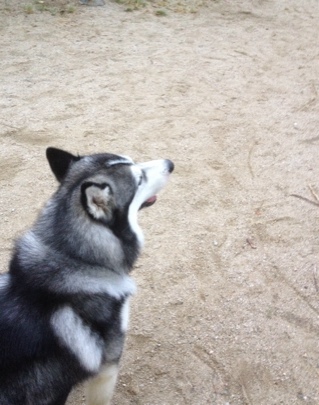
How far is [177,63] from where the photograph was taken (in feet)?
22.1

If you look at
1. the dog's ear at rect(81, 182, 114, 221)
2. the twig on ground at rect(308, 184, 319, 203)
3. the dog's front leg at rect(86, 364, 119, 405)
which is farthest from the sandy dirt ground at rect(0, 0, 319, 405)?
A: the dog's ear at rect(81, 182, 114, 221)

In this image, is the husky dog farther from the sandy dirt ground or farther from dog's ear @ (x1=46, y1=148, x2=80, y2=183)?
the sandy dirt ground

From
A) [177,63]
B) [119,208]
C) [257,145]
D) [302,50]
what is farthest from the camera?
[302,50]

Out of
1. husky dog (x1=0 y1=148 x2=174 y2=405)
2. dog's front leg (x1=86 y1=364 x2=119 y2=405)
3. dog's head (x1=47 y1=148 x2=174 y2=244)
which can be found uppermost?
dog's head (x1=47 y1=148 x2=174 y2=244)

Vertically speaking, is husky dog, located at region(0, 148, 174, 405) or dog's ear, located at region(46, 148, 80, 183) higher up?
dog's ear, located at region(46, 148, 80, 183)

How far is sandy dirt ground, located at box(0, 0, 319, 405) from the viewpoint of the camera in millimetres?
3283

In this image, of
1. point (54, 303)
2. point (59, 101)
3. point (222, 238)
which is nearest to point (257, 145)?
point (222, 238)

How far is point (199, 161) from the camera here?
4.95 metres

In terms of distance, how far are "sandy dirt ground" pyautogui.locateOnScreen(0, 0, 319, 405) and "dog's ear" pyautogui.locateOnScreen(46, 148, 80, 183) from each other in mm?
1250

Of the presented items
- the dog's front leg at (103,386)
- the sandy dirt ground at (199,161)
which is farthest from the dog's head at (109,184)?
the sandy dirt ground at (199,161)

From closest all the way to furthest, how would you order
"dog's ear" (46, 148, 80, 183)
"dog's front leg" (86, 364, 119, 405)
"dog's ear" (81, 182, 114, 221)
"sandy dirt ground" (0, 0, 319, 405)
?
"dog's ear" (81, 182, 114, 221) < "dog's front leg" (86, 364, 119, 405) < "dog's ear" (46, 148, 80, 183) < "sandy dirt ground" (0, 0, 319, 405)

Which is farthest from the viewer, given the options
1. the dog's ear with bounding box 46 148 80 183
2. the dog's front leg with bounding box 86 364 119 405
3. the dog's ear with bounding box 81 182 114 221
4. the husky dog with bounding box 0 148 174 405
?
the dog's ear with bounding box 46 148 80 183

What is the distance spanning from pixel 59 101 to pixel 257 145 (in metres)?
2.33

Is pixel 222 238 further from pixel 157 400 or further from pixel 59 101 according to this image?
pixel 59 101
